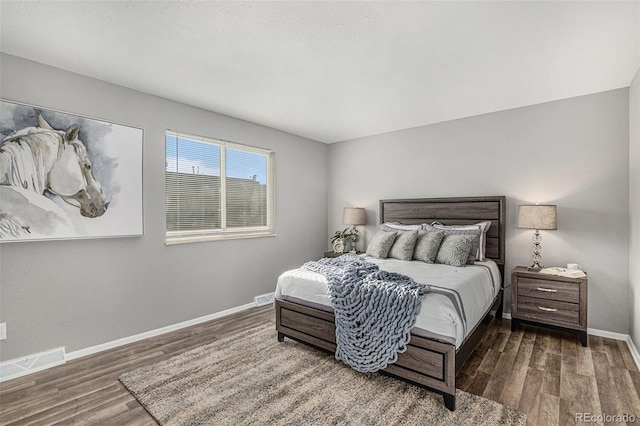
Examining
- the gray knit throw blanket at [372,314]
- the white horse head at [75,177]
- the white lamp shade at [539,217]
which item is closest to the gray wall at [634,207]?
the white lamp shade at [539,217]

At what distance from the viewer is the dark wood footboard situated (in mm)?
2016

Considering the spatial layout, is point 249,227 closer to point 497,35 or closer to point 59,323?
point 59,323

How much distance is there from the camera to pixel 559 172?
3.41 m

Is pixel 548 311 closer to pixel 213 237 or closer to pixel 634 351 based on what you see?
pixel 634 351

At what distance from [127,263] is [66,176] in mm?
964

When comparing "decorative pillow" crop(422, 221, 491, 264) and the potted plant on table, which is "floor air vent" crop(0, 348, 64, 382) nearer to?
the potted plant on table

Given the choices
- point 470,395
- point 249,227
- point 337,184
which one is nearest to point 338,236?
point 337,184

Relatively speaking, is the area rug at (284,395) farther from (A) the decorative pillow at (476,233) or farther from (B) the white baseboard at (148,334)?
(A) the decorative pillow at (476,233)

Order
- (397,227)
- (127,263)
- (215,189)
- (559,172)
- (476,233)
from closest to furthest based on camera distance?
(127,263)
(559,172)
(476,233)
(215,189)
(397,227)

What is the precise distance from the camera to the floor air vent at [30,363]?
2.40m

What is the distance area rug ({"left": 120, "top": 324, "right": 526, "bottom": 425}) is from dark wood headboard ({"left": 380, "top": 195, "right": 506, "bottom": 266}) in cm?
212

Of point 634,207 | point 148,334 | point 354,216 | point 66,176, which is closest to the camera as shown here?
point 66,176

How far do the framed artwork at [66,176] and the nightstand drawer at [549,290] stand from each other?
4056mm

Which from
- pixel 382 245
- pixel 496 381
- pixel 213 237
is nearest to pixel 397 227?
pixel 382 245
